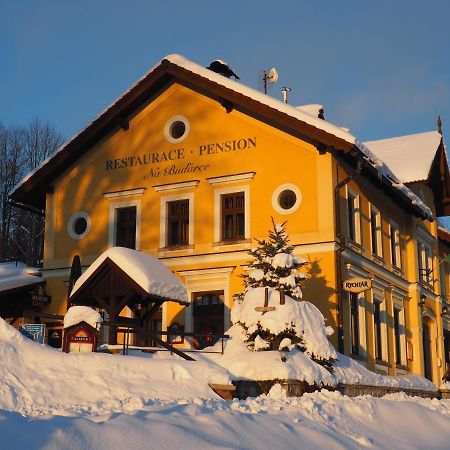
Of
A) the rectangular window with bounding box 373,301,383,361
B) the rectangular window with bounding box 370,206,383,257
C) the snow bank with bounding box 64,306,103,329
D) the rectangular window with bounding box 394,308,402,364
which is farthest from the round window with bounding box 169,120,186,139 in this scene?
the snow bank with bounding box 64,306,103,329

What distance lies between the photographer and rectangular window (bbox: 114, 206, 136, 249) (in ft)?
79.8

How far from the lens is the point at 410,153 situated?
30.8 meters

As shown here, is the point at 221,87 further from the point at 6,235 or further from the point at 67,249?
the point at 6,235

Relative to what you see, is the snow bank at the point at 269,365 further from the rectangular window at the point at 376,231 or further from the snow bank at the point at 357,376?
the rectangular window at the point at 376,231

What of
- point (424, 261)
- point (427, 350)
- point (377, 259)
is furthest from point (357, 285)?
point (424, 261)

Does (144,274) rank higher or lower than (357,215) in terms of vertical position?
lower

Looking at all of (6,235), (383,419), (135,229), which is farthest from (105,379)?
(6,235)

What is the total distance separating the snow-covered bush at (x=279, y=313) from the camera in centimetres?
1571

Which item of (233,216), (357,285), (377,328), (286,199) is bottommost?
(377,328)

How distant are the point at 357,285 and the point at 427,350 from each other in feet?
35.2

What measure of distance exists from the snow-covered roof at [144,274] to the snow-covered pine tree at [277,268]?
175cm

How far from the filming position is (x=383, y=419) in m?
10.7

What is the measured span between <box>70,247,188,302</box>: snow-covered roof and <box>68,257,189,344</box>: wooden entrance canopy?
0.07 metres

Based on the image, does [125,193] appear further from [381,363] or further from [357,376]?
[357,376]
